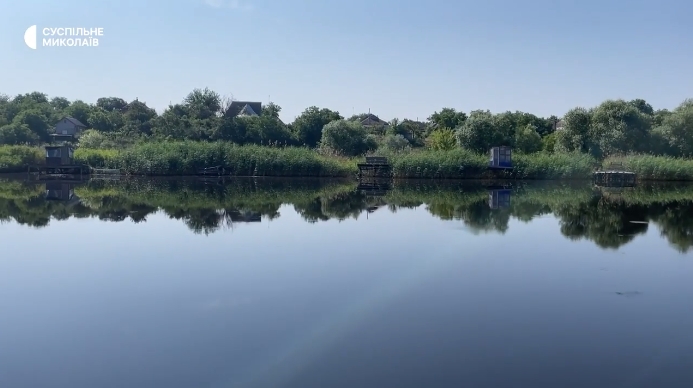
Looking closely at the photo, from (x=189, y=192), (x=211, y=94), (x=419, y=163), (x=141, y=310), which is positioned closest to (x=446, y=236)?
(x=141, y=310)

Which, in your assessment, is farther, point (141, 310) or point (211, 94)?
point (211, 94)

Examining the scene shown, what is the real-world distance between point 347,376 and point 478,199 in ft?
71.9

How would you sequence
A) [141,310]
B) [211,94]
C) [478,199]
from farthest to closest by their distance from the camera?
1. [211,94]
2. [478,199]
3. [141,310]

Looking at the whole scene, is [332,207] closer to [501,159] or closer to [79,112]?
[501,159]

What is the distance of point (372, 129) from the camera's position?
2753 inches

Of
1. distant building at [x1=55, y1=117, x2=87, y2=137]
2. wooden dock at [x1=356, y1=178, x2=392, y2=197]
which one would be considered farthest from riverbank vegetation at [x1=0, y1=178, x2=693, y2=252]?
distant building at [x1=55, y1=117, x2=87, y2=137]

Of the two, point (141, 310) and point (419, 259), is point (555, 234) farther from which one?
point (141, 310)

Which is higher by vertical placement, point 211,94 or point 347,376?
point 211,94

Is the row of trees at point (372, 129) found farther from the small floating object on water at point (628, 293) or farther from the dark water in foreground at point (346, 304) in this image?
the small floating object on water at point (628, 293)

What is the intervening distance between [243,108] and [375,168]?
34.7 meters

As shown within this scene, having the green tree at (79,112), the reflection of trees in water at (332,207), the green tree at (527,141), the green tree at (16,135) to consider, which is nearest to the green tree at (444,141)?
the green tree at (527,141)

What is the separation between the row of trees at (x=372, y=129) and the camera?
46.2m

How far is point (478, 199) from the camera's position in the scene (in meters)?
28.3

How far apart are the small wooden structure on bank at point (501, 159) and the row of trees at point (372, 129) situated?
12.9 ft
